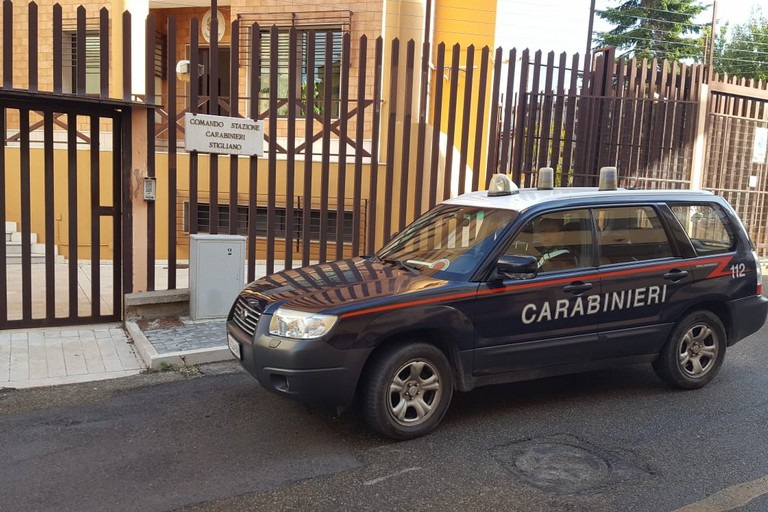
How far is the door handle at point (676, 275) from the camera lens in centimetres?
531

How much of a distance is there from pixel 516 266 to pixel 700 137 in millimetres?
8164

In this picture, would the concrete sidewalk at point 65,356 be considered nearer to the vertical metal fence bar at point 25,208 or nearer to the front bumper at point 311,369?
the vertical metal fence bar at point 25,208

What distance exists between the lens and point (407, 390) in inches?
174

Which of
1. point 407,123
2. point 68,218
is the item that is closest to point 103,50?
point 68,218

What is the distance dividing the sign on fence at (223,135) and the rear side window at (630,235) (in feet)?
14.2

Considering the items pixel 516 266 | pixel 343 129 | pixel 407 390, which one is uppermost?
pixel 343 129

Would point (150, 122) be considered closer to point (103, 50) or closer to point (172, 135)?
point (172, 135)

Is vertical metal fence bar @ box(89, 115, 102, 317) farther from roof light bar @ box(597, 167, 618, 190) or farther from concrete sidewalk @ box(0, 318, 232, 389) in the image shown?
roof light bar @ box(597, 167, 618, 190)

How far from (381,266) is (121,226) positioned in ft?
12.5

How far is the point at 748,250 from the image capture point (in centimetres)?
582

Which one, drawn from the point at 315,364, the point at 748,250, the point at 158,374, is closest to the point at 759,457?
the point at 748,250

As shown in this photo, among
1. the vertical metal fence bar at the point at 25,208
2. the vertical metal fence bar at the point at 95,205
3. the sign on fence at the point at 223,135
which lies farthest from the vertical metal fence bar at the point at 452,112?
the vertical metal fence bar at the point at 25,208

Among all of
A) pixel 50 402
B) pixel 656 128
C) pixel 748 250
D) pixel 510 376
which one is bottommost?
pixel 50 402

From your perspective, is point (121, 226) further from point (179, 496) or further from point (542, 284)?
point (542, 284)
